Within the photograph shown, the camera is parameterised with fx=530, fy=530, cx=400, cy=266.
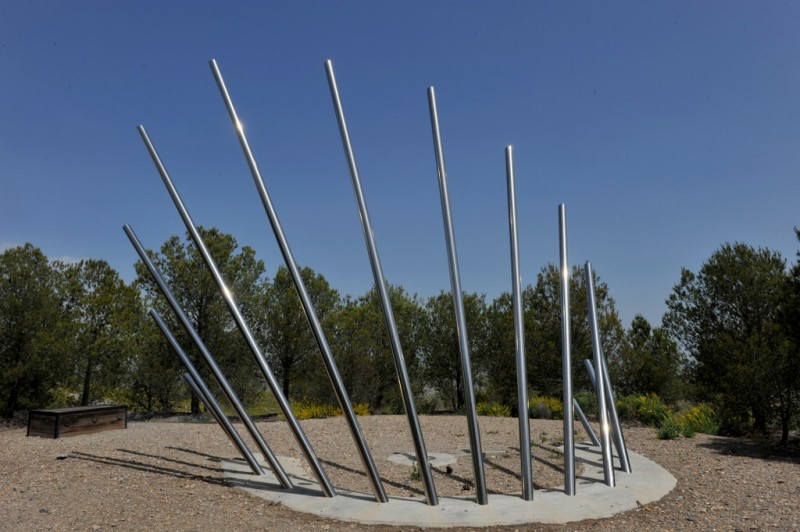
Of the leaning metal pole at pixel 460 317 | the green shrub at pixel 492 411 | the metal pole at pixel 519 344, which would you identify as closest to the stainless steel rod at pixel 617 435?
the metal pole at pixel 519 344

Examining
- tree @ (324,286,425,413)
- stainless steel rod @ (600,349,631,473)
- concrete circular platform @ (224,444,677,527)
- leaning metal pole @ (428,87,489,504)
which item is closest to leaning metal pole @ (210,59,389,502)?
concrete circular platform @ (224,444,677,527)

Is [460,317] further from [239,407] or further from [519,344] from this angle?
[239,407]

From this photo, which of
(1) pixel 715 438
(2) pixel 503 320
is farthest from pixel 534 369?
(1) pixel 715 438

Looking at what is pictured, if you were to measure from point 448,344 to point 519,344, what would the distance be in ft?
59.3

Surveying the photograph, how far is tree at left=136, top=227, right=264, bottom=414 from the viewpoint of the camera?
70.2ft

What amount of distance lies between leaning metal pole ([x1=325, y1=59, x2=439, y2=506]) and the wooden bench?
9737mm

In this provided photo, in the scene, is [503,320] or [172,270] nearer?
[172,270]

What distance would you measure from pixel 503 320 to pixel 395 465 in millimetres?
14413

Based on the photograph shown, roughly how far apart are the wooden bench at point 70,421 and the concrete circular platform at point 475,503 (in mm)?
6388

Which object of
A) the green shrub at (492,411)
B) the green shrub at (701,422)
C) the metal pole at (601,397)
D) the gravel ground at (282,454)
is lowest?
the gravel ground at (282,454)

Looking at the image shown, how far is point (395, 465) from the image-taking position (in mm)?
9484

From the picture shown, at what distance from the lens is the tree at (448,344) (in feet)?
80.6

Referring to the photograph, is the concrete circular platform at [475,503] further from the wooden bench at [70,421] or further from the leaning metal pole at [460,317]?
the wooden bench at [70,421]

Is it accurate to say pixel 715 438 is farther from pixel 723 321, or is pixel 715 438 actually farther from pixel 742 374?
pixel 723 321
